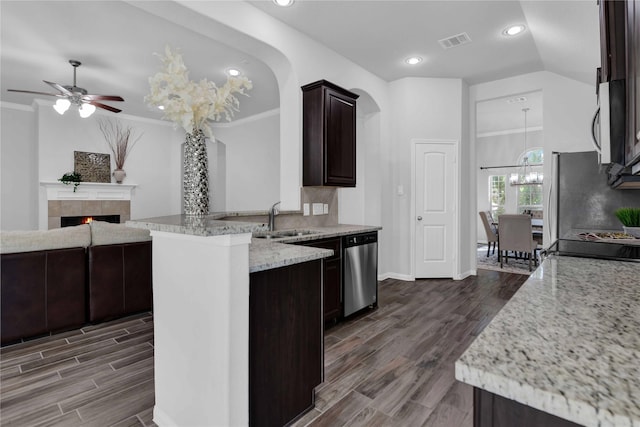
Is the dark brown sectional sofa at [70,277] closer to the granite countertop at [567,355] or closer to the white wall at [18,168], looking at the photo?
the granite countertop at [567,355]

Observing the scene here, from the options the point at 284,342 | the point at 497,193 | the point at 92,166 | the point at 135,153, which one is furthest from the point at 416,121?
the point at 92,166

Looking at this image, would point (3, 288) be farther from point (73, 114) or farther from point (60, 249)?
point (73, 114)

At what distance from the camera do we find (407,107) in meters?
4.85

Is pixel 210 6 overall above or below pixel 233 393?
above

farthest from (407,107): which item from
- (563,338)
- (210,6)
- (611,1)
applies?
(563,338)

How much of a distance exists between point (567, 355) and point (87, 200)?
7.72 metres

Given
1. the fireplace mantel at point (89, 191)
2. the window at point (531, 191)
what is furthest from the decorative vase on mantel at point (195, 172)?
the window at point (531, 191)

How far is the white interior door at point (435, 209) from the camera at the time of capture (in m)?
4.80

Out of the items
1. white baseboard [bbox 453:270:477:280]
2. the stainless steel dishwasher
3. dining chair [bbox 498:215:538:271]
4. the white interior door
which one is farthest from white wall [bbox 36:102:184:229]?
dining chair [bbox 498:215:538:271]

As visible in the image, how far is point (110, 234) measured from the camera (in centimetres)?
320

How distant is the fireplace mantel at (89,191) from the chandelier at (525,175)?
862 centimetres

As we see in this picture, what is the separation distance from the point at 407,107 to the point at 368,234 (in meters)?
2.41

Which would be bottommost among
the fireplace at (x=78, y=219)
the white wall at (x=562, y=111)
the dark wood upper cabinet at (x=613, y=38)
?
the fireplace at (x=78, y=219)

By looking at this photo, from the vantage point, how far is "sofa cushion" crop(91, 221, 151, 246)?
312 centimetres
